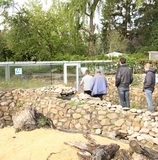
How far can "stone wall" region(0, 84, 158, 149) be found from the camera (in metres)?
7.18

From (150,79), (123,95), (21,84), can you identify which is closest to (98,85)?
(123,95)

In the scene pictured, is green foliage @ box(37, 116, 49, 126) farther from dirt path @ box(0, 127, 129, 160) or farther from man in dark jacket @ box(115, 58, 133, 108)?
man in dark jacket @ box(115, 58, 133, 108)

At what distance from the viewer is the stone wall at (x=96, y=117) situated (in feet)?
23.6

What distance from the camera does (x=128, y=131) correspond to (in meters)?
7.28

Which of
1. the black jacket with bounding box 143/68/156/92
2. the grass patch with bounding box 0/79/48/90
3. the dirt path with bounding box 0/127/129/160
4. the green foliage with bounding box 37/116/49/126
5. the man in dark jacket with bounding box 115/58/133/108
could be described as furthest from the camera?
the grass patch with bounding box 0/79/48/90

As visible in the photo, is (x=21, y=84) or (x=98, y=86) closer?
(x=98, y=86)

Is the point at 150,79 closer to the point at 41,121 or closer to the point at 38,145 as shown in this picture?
the point at 41,121

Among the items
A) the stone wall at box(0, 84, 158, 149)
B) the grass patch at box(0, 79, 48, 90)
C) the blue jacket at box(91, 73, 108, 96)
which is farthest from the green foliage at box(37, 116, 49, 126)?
the grass patch at box(0, 79, 48, 90)

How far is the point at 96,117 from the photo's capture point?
24.9 ft

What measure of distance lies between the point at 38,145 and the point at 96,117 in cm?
284

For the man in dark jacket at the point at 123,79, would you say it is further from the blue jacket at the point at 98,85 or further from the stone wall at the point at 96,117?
the stone wall at the point at 96,117

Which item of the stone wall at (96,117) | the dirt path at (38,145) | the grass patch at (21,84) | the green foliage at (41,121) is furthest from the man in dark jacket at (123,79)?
the grass patch at (21,84)

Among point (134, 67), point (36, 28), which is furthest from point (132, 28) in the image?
point (134, 67)

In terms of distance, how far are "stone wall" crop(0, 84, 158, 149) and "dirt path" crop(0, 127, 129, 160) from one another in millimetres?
1463
